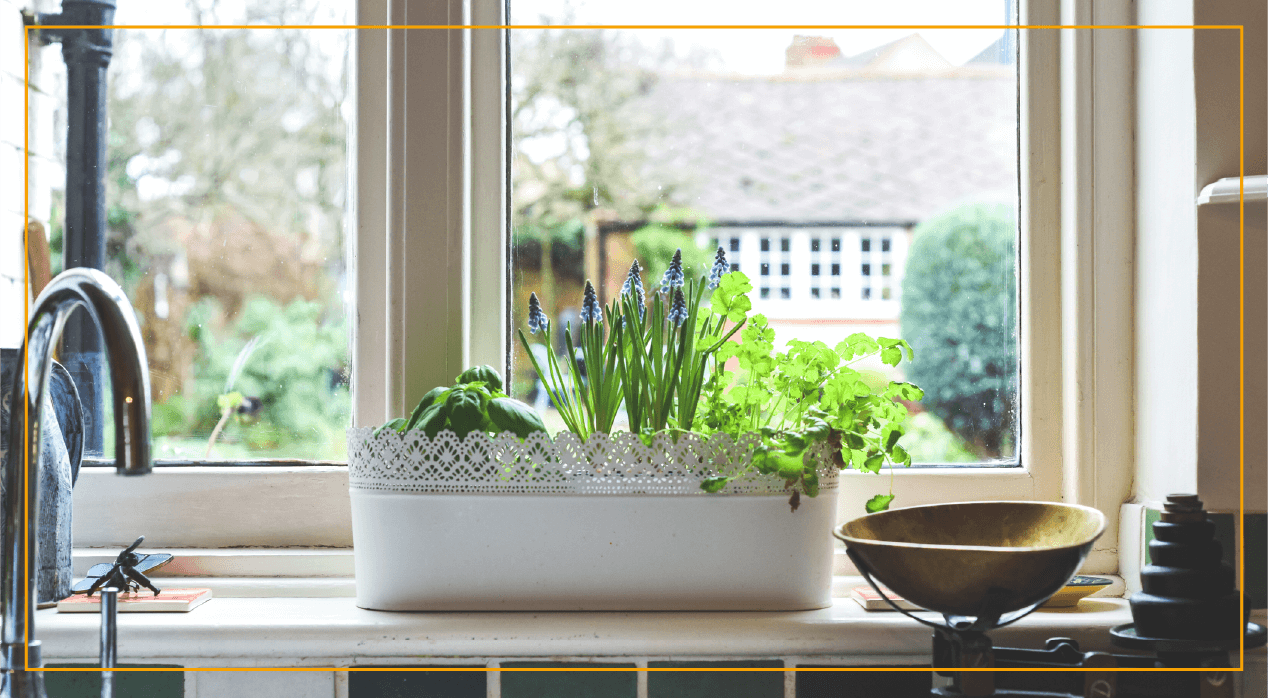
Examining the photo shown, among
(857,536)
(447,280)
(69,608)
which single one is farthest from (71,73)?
(857,536)

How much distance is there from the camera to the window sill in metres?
0.92

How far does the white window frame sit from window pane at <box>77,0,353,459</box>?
0.14 ft

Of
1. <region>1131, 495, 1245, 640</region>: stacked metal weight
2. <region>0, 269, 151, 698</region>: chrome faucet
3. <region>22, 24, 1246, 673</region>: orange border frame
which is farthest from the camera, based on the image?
<region>22, 24, 1246, 673</region>: orange border frame

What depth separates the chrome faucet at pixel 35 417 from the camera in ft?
2.29

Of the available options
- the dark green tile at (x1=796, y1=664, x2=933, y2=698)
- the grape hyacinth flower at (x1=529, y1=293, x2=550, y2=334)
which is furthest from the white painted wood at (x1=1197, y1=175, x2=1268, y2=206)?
the grape hyacinth flower at (x1=529, y1=293, x2=550, y2=334)

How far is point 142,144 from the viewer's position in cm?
119

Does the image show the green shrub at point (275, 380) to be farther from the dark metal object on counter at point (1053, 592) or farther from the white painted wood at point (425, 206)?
the dark metal object on counter at point (1053, 592)

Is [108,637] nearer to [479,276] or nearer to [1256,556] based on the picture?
[479,276]

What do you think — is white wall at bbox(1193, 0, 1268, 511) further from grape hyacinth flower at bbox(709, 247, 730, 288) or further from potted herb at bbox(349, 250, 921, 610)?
grape hyacinth flower at bbox(709, 247, 730, 288)

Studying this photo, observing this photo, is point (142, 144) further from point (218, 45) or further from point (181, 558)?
point (181, 558)

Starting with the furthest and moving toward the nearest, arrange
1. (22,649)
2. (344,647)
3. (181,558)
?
(181,558)
(344,647)
(22,649)

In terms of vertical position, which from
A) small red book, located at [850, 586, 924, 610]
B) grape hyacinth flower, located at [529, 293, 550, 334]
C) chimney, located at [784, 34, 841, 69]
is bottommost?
small red book, located at [850, 586, 924, 610]

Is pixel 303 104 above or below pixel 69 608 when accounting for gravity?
above

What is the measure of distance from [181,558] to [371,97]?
2.03ft
